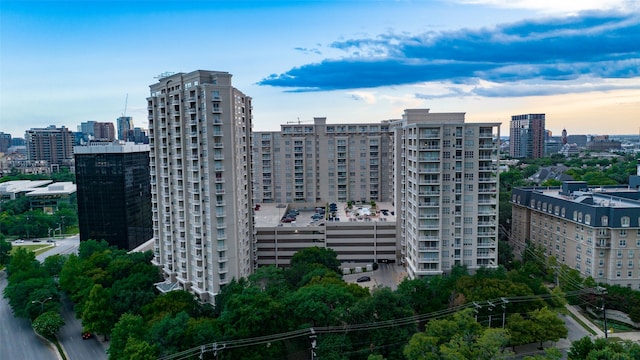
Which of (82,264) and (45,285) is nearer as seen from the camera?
(45,285)

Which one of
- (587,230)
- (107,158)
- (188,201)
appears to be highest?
(107,158)

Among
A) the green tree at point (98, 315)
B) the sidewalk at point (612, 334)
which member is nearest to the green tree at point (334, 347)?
the green tree at point (98, 315)

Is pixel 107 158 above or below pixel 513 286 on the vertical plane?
above

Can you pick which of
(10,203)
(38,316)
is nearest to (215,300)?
(38,316)

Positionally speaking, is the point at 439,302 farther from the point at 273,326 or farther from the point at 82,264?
the point at 82,264

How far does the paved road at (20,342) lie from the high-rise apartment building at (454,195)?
34.4 m

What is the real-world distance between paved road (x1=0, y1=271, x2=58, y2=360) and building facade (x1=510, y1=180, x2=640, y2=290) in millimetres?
49907

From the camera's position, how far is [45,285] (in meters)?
40.2

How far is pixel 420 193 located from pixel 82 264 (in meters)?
36.0

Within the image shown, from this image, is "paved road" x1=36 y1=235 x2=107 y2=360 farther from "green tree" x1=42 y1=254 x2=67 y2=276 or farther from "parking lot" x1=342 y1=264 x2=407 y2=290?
"parking lot" x1=342 y1=264 x2=407 y2=290

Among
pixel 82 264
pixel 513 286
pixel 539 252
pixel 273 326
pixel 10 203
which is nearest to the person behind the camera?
pixel 273 326

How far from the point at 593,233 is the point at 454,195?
14.1 metres

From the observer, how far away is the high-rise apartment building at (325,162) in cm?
7012

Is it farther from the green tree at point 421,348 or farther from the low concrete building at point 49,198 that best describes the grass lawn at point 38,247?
the green tree at point 421,348
